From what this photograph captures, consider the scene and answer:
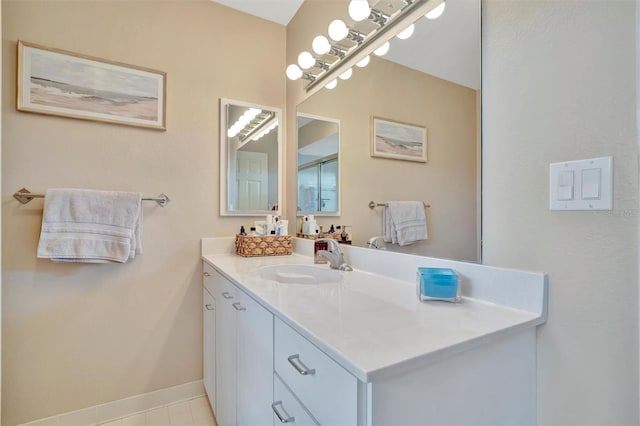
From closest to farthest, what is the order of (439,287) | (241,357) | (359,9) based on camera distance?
(439,287)
(241,357)
(359,9)

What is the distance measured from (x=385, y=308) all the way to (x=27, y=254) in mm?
1624

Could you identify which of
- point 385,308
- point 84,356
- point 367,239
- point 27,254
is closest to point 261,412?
point 385,308

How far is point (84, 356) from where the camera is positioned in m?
1.48

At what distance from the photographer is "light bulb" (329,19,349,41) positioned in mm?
1350

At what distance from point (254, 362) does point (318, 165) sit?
1047 millimetres

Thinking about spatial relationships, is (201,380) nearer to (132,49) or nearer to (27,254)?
(27,254)

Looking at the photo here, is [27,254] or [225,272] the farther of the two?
[27,254]

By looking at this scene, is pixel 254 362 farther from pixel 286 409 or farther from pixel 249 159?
pixel 249 159

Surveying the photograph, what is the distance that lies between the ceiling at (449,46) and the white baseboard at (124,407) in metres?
1.96

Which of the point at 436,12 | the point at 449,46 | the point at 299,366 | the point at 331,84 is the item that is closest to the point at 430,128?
the point at 449,46

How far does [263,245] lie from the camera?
1.71 meters

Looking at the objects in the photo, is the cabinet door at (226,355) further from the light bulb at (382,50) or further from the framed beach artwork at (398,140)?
the light bulb at (382,50)

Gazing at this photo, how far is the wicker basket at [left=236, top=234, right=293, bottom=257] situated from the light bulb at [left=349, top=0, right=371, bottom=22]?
3.80ft

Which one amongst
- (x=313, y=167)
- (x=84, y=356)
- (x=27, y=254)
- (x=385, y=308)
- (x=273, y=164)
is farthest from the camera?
(x=273, y=164)
